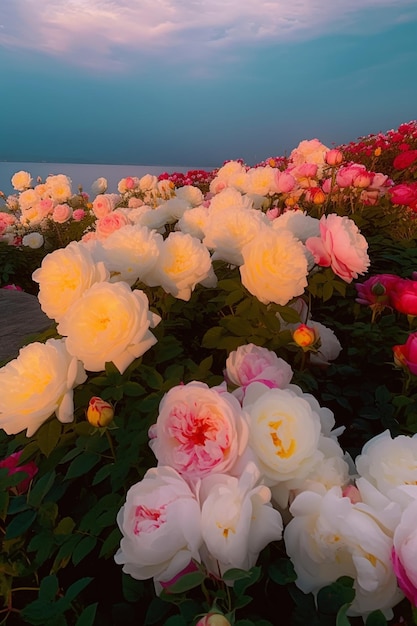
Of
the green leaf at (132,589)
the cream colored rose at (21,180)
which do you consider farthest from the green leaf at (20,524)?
the cream colored rose at (21,180)

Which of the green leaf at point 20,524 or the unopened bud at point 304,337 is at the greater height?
the unopened bud at point 304,337

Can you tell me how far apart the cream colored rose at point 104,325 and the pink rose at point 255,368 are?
0.24 metres

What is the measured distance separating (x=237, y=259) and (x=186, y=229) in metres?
0.50

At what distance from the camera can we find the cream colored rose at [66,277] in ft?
3.85

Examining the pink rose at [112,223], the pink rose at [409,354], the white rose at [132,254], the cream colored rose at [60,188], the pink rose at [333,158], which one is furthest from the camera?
the cream colored rose at [60,188]

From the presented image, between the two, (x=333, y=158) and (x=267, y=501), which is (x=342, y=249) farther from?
(x=333, y=158)

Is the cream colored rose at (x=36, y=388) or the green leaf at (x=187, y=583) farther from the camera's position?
the cream colored rose at (x=36, y=388)

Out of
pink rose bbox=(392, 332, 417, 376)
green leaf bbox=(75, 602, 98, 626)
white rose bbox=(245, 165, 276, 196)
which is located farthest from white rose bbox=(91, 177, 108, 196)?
green leaf bbox=(75, 602, 98, 626)

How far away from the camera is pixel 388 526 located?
0.63 metres

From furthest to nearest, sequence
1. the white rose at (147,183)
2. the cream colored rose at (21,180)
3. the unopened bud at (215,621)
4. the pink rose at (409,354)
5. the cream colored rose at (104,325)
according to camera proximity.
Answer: the cream colored rose at (21,180) < the white rose at (147,183) < the pink rose at (409,354) < the cream colored rose at (104,325) < the unopened bud at (215,621)

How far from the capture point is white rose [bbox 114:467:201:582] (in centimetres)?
67

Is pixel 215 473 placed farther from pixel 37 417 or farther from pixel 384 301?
pixel 384 301

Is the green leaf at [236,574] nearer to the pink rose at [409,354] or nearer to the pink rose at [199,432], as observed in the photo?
the pink rose at [199,432]

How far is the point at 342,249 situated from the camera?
52.7 inches
